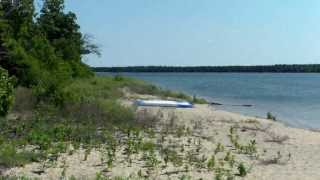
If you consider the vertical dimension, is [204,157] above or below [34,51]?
below

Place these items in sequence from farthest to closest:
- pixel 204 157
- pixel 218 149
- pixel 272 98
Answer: pixel 272 98, pixel 218 149, pixel 204 157

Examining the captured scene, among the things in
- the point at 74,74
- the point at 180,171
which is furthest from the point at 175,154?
the point at 74,74

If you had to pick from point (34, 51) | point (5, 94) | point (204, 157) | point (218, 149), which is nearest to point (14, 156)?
point (204, 157)

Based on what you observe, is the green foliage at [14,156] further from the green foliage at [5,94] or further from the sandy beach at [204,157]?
the green foliage at [5,94]

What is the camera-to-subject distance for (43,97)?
762 inches

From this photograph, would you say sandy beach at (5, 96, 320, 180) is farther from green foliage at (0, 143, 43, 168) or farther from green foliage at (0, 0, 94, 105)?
green foliage at (0, 0, 94, 105)

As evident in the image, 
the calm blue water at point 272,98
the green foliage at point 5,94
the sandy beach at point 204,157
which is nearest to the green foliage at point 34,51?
the green foliage at point 5,94

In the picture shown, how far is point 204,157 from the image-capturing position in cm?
1255

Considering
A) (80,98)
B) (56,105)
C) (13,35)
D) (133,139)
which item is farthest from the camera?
(13,35)

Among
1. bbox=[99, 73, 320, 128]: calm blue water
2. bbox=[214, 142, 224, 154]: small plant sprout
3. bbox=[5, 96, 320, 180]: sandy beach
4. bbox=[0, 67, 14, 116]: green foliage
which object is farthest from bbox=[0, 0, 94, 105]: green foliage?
bbox=[99, 73, 320, 128]: calm blue water

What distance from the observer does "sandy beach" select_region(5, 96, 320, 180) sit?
10828mm

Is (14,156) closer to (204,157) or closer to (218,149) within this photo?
(204,157)

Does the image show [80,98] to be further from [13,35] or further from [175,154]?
[13,35]

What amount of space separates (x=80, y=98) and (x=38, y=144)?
23.5 feet
